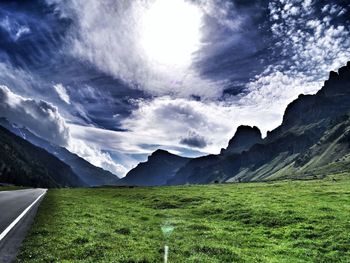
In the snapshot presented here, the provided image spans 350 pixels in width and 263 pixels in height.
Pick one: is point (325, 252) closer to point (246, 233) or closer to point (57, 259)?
point (246, 233)

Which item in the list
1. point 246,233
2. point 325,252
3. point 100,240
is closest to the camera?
point 325,252

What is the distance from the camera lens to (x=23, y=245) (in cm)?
1816

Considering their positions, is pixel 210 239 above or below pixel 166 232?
below

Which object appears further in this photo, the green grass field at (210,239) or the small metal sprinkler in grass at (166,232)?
the small metal sprinkler in grass at (166,232)

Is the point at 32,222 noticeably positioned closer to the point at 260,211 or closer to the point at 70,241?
the point at 70,241

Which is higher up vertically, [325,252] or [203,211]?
[203,211]

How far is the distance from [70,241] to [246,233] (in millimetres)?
13530

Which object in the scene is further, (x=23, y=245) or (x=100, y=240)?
(x=100, y=240)

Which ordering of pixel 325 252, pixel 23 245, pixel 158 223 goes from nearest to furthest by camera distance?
pixel 23 245
pixel 325 252
pixel 158 223

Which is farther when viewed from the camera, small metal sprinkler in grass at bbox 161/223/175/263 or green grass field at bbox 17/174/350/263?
small metal sprinkler in grass at bbox 161/223/175/263

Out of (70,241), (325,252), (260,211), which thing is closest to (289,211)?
(260,211)

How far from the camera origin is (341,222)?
26.2 m

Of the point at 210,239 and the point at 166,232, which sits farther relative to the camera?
the point at 166,232

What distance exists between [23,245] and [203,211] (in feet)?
78.1
